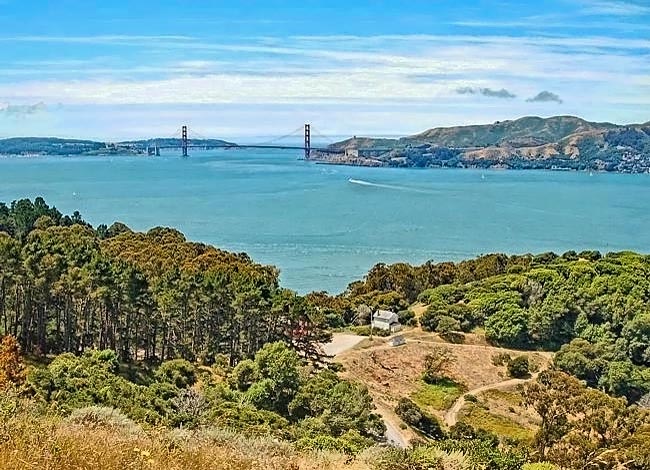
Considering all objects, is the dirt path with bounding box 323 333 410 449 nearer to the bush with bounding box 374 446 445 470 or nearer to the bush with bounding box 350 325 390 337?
the bush with bounding box 350 325 390 337

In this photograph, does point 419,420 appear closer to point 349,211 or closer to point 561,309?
point 561,309

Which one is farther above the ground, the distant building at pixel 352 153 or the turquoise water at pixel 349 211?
the distant building at pixel 352 153

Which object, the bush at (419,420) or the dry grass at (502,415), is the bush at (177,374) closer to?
the bush at (419,420)

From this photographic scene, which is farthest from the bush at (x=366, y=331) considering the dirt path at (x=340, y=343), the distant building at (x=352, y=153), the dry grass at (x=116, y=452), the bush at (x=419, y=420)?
the distant building at (x=352, y=153)

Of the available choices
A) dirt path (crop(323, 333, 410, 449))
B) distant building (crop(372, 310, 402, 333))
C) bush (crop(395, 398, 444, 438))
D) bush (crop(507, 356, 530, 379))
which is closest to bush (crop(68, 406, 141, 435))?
dirt path (crop(323, 333, 410, 449))

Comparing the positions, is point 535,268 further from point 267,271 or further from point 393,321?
point 267,271

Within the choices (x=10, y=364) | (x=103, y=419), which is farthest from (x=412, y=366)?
(x=103, y=419)
